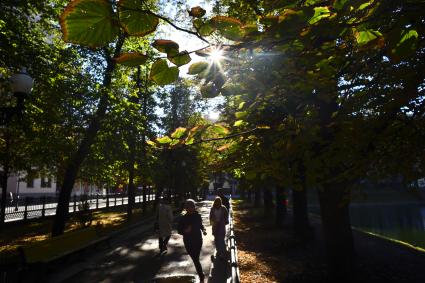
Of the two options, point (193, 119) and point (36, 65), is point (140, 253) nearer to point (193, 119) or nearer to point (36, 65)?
point (36, 65)

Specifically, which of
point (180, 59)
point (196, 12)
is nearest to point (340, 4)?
point (196, 12)

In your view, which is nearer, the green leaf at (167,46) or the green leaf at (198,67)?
the green leaf at (167,46)

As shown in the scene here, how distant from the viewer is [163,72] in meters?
1.56

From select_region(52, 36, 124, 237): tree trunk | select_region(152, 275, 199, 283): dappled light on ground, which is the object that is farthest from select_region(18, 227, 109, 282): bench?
select_region(52, 36, 124, 237): tree trunk

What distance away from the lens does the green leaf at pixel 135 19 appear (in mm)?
1248

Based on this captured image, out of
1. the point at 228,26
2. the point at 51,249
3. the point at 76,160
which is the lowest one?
the point at 51,249

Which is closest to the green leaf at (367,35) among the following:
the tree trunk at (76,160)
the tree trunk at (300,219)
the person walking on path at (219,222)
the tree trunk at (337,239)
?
the tree trunk at (337,239)

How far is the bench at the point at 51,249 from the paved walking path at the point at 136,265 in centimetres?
40

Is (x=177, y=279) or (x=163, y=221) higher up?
(x=163, y=221)

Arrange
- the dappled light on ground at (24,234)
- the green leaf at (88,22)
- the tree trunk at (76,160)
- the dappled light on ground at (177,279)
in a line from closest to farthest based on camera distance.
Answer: the green leaf at (88,22) < the dappled light on ground at (177,279) < the dappled light on ground at (24,234) < the tree trunk at (76,160)

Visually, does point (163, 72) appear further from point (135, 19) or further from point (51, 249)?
point (51, 249)

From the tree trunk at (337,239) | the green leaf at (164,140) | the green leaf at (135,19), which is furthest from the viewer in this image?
the tree trunk at (337,239)

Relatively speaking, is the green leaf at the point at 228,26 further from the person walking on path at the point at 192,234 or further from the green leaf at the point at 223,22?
the person walking on path at the point at 192,234

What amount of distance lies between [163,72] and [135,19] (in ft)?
1.02
